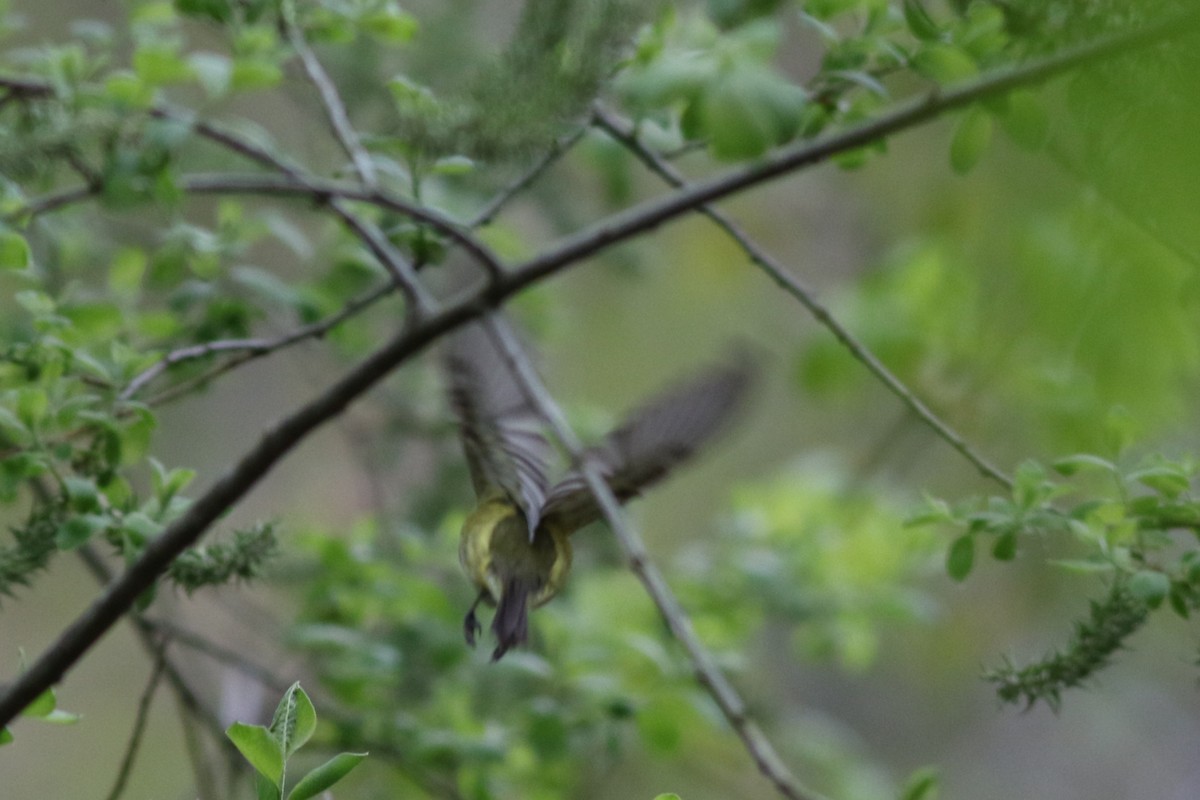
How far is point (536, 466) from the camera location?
712mm

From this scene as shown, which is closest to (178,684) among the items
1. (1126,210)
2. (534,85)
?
(534,85)

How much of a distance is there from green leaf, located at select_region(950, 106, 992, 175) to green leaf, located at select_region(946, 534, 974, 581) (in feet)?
0.70

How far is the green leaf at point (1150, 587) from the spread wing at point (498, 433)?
306mm

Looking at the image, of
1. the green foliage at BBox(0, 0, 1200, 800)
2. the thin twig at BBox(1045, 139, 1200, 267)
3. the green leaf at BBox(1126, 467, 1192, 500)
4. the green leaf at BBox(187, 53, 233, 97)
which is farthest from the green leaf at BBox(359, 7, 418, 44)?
the green leaf at BBox(1126, 467, 1192, 500)

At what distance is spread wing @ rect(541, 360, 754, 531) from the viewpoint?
70 centimetres

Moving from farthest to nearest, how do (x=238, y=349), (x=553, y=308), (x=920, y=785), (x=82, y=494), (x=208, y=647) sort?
(x=553, y=308)
(x=208, y=647)
(x=238, y=349)
(x=82, y=494)
(x=920, y=785)

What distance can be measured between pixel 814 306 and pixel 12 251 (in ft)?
1.56

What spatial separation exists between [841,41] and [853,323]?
1.04m

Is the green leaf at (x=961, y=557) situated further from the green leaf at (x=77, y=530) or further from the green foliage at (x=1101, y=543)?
the green leaf at (x=77, y=530)

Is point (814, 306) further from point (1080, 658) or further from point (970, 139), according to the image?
point (1080, 658)

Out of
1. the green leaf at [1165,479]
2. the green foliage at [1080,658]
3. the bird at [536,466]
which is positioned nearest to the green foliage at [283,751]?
the bird at [536,466]

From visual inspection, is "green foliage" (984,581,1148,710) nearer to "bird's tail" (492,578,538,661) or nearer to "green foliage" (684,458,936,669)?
"bird's tail" (492,578,538,661)

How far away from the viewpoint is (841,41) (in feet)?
2.59

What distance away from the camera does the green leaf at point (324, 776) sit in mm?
552
